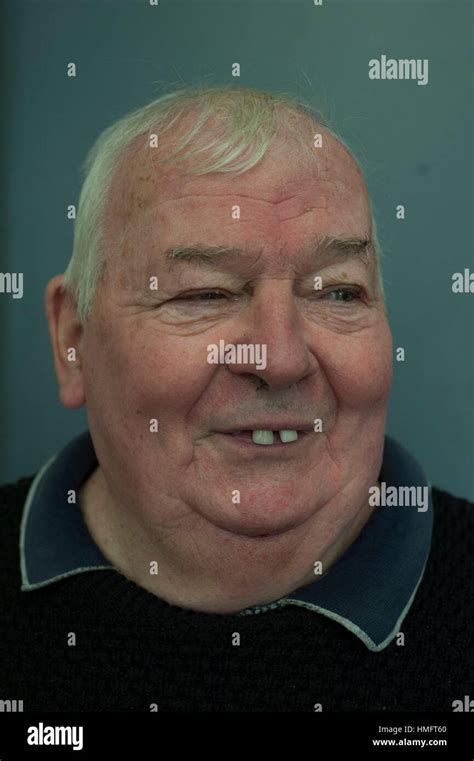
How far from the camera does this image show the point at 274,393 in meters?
1.44

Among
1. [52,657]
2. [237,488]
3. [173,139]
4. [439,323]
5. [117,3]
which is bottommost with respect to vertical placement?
[52,657]

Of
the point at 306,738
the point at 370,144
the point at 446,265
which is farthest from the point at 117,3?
the point at 306,738

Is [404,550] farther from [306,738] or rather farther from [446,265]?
[446,265]

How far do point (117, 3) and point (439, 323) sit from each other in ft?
3.10

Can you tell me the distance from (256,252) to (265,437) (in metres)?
0.28

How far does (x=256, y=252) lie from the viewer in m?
1.42

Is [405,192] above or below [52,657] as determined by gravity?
above

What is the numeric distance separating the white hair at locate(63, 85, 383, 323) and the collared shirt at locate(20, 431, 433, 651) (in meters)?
0.34

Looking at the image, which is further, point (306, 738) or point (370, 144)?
point (370, 144)

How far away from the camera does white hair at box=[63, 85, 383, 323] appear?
146 cm

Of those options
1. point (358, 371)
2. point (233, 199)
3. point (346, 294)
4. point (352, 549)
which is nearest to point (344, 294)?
point (346, 294)

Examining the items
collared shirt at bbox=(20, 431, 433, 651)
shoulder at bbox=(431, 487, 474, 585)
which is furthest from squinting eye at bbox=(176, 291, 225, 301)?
shoulder at bbox=(431, 487, 474, 585)

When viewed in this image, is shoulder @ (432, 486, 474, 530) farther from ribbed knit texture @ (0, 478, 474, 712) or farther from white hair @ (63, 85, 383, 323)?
white hair @ (63, 85, 383, 323)

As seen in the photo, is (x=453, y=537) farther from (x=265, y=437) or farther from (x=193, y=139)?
(x=193, y=139)
